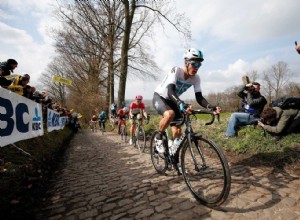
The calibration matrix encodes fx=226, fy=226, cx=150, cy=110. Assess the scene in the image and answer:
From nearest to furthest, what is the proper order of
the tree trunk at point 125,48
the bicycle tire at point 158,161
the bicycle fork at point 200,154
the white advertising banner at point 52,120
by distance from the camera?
the bicycle fork at point 200,154 → the bicycle tire at point 158,161 → the white advertising banner at point 52,120 → the tree trunk at point 125,48

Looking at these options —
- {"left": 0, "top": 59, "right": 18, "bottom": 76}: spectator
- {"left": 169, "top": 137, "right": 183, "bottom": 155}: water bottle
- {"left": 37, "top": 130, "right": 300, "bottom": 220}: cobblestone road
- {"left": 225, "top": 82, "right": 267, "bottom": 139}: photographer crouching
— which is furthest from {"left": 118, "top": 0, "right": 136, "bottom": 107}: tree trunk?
{"left": 169, "top": 137, "right": 183, "bottom": 155}: water bottle

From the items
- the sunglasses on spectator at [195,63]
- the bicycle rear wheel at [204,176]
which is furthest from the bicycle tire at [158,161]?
the sunglasses on spectator at [195,63]

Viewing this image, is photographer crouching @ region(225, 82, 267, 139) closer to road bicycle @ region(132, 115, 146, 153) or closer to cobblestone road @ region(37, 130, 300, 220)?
cobblestone road @ region(37, 130, 300, 220)

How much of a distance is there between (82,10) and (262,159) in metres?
16.2

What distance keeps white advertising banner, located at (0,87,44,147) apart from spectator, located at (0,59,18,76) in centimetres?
129

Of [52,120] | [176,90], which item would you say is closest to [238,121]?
[176,90]

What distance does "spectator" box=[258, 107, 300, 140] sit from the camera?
5.43m

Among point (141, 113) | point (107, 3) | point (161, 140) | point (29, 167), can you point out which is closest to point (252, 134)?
point (161, 140)

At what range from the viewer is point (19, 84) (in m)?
7.55

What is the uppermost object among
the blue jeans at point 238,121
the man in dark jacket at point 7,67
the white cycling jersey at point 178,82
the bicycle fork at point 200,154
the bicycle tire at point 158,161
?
the man in dark jacket at point 7,67

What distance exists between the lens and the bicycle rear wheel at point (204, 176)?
3.10m

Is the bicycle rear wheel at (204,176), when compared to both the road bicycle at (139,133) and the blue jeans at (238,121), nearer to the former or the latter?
the blue jeans at (238,121)

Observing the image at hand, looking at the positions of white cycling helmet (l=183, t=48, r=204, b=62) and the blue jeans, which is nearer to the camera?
white cycling helmet (l=183, t=48, r=204, b=62)

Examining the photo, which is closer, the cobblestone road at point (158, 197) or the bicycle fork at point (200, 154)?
the cobblestone road at point (158, 197)
